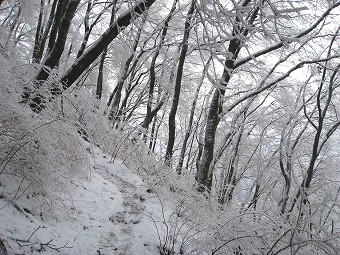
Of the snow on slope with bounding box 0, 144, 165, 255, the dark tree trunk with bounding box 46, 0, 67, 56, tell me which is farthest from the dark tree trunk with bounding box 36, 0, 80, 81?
the snow on slope with bounding box 0, 144, 165, 255

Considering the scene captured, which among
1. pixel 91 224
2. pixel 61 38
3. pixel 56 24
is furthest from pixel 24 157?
pixel 56 24

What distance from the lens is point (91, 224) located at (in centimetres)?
305

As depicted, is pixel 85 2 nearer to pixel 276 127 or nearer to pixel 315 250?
pixel 276 127

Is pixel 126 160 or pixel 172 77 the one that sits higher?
pixel 172 77

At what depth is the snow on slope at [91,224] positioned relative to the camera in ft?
7.19

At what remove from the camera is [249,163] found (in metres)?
13.2

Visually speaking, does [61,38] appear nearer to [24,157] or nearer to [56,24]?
[56,24]

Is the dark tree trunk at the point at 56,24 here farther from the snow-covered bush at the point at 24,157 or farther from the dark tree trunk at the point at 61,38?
the snow-covered bush at the point at 24,157

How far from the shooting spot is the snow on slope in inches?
86.3

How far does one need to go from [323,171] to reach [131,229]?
525 inches

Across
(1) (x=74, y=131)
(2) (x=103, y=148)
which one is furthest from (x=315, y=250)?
(2) (x=103, y=148)

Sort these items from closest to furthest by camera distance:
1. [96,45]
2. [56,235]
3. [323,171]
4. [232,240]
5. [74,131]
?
1. [56,235]
2. [232,240]
3. [74,131]
4. [96,45]
5. [323,171]

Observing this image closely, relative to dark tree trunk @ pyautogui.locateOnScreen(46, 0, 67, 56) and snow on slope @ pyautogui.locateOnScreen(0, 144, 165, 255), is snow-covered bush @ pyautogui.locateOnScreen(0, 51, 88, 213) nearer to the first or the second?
snow on slope @ pyautogui.locateOnScreen(0, 144, 165, 255)

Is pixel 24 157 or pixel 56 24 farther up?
pixel 56 24
